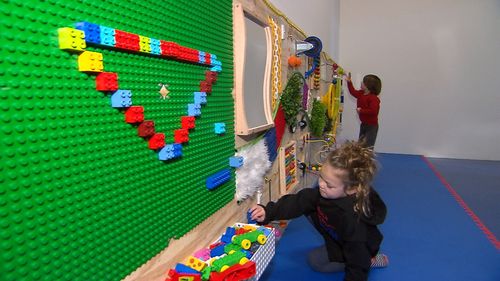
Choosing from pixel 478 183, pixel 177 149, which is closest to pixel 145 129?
pixel 177 149

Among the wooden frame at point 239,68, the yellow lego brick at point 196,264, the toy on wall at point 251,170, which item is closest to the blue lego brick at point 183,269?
the yellow lego brick at point 196,264

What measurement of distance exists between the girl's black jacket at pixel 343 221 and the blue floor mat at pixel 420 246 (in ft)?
1.07

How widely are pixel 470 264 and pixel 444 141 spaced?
4033 mm

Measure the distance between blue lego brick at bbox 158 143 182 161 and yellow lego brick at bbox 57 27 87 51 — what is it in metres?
0.36

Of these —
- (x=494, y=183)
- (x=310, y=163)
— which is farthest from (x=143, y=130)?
(x=494, y=183)

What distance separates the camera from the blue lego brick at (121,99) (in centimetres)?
78

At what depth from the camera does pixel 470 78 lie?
5.37m

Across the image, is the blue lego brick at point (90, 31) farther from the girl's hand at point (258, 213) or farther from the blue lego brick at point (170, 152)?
the girl's hand at point (258, 213)

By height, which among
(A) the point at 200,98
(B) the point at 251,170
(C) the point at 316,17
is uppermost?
(C) the point at 316,17

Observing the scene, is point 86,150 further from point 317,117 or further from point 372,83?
point 372,83

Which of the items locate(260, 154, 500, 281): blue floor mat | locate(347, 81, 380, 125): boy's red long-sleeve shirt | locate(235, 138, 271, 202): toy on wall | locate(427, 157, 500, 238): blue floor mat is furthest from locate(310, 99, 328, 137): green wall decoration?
locate(427, 157, 500, 238): blue floor mat

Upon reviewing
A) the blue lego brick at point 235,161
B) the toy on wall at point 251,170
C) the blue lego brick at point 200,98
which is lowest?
the toy on wall at point 251,170

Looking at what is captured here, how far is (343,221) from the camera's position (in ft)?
5.33

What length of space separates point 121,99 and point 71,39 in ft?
0.57
